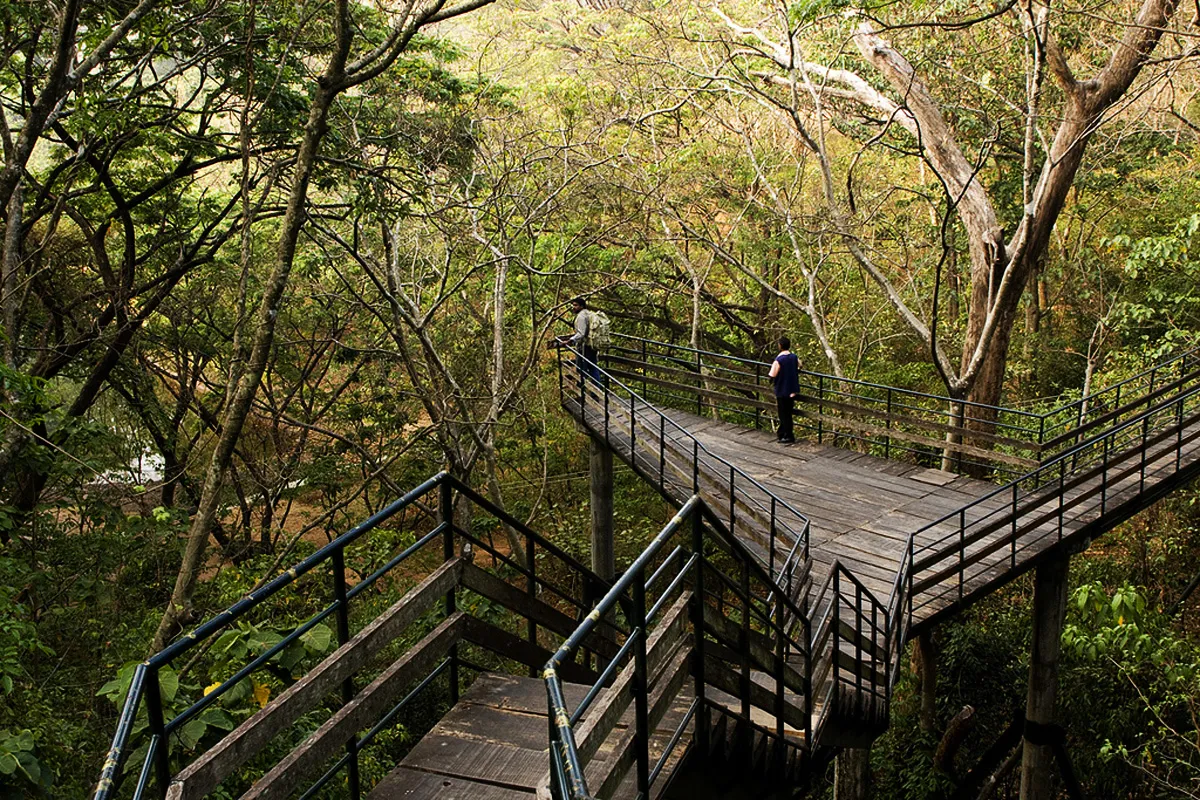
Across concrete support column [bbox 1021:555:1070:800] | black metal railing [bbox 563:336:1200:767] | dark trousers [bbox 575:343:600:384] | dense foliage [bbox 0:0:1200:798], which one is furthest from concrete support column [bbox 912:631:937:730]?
dark trousers [bbox 575:343:600:384]

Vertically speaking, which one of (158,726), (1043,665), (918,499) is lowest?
(1043,665)

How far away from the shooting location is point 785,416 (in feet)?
49.8

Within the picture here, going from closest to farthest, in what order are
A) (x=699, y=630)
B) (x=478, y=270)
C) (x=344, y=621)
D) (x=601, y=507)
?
(x=344, y=621) → (x=699, y=630) → (x=601, y=507) → (x=478, y=270)

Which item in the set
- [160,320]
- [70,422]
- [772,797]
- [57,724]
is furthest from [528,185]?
[772,797]

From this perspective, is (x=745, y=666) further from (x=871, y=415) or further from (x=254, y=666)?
(x=871, y=415)

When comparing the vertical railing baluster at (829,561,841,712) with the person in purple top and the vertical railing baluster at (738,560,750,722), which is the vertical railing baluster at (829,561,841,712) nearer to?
the vertical railing baluster at (738,560,750,722)

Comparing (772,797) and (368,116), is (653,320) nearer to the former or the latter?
(368,116)

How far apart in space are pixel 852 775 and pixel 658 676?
34.4ft

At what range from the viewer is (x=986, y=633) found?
17.9 meters

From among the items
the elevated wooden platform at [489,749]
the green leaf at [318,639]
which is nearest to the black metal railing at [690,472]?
the elevated wooden platform at [489,749]

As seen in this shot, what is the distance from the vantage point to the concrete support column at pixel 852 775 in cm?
1374

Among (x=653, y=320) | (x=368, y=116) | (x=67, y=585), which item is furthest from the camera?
(x=653, y=320)

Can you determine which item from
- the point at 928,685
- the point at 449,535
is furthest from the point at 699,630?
the point at 928,685

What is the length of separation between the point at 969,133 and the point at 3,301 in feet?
57.7
